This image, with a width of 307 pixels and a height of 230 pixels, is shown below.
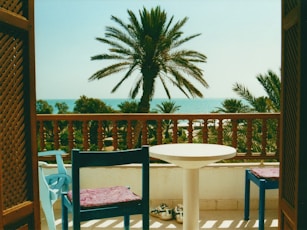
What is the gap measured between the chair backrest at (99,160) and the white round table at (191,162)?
270mm

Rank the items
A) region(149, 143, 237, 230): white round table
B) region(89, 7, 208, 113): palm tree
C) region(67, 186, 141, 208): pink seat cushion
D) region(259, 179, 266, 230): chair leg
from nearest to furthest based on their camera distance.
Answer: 1. region(67, 186, 141, 208): pink seat cushion
2. region(149, 143, 237, 230): white round table
3. region(259, 179, 266, 230): chair leg
4. region(89, 7, 208, 113): palm tree

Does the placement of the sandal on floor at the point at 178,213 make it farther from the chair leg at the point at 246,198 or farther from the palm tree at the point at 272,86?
the palm tree at the point at 272,86

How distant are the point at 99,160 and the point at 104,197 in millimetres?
437

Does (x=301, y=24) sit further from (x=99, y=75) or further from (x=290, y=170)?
(x=99, y=75)

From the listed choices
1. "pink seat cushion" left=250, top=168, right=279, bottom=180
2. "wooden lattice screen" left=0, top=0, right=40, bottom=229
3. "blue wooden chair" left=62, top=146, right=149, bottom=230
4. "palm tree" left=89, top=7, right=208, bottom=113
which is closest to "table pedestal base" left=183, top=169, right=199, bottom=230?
"blue wooden chair" left=62, top=146, right=149, bottom=230

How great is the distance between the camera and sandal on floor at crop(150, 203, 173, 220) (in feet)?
12.4

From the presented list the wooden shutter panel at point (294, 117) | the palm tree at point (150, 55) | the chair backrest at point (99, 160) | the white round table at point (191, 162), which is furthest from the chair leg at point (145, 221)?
the palm tree at point (150, 55)

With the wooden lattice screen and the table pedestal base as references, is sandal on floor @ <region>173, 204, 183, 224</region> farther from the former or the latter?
the wooden lattice screen

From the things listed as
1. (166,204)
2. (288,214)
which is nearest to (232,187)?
(166,204)

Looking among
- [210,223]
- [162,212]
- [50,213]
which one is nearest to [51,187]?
[50,213]

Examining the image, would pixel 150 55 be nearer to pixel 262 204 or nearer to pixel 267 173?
pixel 267 173

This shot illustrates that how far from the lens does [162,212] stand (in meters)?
3.82

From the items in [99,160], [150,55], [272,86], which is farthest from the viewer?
[150,55]

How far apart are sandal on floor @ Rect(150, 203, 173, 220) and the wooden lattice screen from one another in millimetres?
1901
